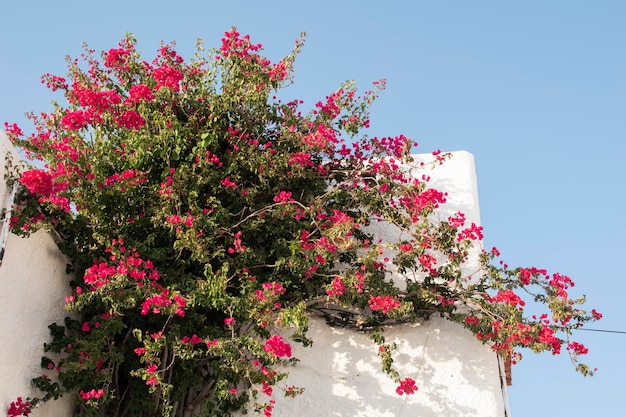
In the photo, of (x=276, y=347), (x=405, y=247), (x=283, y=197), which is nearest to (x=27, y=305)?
(x=276, y=347)

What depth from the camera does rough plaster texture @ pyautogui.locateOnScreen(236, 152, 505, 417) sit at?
702cm

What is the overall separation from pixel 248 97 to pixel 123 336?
238 centimetres

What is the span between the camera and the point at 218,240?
7.15m

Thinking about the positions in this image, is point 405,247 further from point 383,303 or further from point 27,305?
point 27,305

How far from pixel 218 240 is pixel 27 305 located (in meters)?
1.75

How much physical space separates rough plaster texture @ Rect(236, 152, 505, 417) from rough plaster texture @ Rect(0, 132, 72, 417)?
212 cm

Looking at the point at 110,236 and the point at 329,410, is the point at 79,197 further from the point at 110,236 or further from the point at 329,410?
the point at 329,410

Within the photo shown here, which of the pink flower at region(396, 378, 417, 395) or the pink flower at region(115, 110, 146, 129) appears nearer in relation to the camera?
the pink flower at region(396, 378, 417, 395)

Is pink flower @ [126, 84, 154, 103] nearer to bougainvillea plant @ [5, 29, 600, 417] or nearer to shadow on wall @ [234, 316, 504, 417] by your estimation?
bougainvillea plant @ [5, 29, 600, 417]

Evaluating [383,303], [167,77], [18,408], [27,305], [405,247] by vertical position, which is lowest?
[18,408]

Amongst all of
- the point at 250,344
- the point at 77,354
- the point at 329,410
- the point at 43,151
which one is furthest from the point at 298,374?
the point at 43,151

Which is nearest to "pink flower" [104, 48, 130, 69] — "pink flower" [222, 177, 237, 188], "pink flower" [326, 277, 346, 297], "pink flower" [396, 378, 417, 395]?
"pink flower" [222, 177, 237, 188]

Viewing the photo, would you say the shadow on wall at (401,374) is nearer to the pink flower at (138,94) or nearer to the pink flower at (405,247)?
the pink flower at (405,247)

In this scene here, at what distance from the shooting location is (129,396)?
22.5 feet
